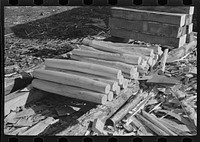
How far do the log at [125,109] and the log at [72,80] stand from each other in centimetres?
37

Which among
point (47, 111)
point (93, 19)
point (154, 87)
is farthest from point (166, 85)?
point (93, 19)

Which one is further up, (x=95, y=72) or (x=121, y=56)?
(x=121, y=56)

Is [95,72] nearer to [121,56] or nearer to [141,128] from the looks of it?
[121,56]

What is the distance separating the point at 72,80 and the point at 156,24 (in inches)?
105

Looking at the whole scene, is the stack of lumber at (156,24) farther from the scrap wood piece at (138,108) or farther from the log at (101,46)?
the scrap wood piece at (138,108)

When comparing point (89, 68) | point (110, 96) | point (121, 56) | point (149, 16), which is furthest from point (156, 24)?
point (110, 96)

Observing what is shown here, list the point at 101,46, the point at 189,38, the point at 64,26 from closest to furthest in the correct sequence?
1. the point at 101,46
2. the point at 189,38
3. the point at 64,26

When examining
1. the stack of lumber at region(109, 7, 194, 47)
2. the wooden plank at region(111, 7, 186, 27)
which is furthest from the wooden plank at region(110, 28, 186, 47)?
the wooden plank at region(111, 7, 186, 27)

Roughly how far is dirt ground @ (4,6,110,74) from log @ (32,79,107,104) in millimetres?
1485

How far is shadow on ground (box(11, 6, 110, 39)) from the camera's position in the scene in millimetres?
9161

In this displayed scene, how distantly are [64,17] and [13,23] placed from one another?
1929 mm

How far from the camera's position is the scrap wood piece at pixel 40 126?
431 cm

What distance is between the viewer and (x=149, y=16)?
6.46 meters

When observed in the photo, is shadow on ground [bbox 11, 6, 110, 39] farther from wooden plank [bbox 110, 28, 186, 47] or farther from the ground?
wooden plank [bbox 110, 28, 186, 47]
